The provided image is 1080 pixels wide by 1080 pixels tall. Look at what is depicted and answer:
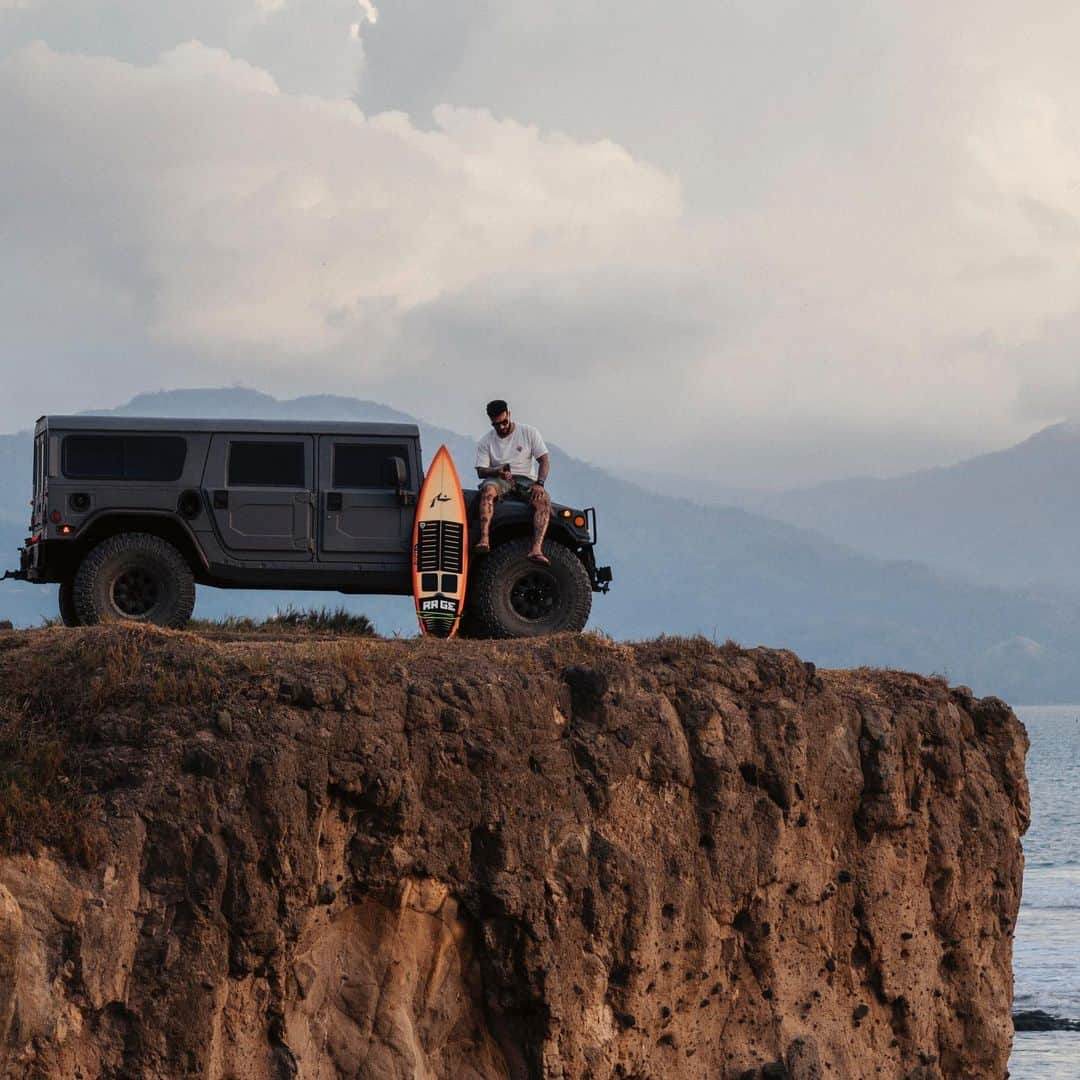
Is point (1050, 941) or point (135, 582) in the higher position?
point (135, 582)

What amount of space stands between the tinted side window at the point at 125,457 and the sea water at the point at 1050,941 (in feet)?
→ 65.6

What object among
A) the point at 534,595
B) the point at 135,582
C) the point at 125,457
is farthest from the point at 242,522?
the point at 534,595

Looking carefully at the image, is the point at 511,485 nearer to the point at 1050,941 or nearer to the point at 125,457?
the point at 125,457

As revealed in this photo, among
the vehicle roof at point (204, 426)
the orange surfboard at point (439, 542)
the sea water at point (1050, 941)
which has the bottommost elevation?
the sea water at point (1050, 941)

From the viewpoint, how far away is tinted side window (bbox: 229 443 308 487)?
62.4ft

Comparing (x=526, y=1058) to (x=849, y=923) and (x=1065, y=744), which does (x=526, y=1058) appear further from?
(x=1065, y=744)

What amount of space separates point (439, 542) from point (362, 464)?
1252 mm

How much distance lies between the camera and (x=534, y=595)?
19391 millimetres

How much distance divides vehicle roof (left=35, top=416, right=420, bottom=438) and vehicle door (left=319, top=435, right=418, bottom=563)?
0.39 ft

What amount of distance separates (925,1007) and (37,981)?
384 inches

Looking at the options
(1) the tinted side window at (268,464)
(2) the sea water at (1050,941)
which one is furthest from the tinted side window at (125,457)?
(2) the sea water at (1050,941)

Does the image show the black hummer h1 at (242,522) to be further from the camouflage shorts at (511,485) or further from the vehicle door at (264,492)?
the camouflage shorts at (511,485)

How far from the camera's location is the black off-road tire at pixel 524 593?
62.7 feet

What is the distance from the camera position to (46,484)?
1869 centimetres
